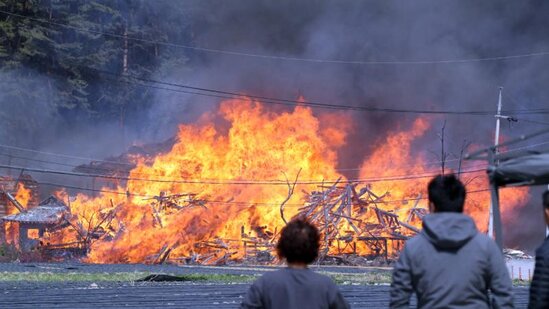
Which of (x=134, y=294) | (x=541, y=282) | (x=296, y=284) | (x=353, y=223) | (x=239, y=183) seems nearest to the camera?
(x=296, y=284)

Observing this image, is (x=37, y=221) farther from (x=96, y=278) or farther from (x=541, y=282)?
(x=541, y=282)

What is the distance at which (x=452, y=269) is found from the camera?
463 cm

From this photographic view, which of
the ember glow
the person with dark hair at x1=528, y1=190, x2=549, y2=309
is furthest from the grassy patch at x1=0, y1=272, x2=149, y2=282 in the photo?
the person with dark hair at x1=528, y1=190, x2=549, y2=309

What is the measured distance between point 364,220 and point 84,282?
17.7 m

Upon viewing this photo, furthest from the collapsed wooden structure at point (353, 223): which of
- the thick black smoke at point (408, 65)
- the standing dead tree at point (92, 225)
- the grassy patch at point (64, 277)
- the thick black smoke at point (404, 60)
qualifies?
the grassy patch at point (64, 277)

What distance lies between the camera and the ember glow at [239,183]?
35.5m

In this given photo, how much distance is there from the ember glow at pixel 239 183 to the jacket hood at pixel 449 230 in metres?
30.3

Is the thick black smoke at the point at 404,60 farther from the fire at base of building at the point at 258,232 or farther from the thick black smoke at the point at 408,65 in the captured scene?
the fire at base of building at the point at 258,232

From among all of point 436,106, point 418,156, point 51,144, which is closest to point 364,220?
point 418,156

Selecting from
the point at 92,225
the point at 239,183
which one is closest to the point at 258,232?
the point at 239,183

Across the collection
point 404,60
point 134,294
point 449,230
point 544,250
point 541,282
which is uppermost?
point 404,60

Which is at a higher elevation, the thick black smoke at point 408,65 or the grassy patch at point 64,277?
the thick black smoke at point 408,65

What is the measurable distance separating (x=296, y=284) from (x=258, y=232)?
31503 millimetres

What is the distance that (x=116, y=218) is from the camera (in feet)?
122
